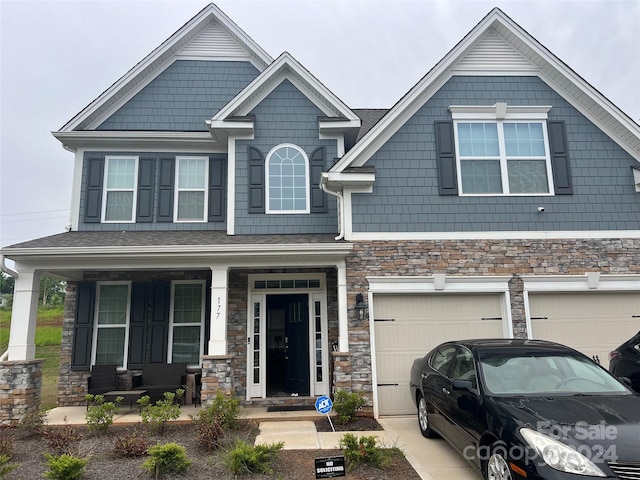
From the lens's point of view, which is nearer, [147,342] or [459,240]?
[459,240]

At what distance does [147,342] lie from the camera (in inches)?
381

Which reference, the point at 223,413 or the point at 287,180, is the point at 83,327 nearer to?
the point at 223,413

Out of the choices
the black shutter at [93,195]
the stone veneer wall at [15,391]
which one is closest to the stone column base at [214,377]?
the stone veneer wall at [15,391]

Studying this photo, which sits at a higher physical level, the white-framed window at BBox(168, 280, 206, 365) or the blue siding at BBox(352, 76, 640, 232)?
the blue siding at BBox(352, 76, 640, 232)

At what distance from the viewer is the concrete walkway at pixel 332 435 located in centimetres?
518

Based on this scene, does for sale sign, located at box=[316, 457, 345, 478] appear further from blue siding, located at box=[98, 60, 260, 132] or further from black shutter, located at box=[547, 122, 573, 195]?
blue siding, located at box=[98, 60, 260, 132]

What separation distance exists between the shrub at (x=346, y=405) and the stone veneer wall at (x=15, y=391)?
17.6 ft

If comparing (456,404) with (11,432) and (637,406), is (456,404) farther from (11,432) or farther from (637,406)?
(11,432)

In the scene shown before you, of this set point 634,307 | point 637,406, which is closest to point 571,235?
point 634,307

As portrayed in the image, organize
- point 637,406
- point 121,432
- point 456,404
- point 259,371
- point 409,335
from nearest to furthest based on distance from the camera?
point 637,406
point 456,404
point 121,432
point 409,335
point 259,371

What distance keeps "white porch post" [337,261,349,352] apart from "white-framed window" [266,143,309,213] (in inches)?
76.0

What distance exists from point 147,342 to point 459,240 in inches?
276

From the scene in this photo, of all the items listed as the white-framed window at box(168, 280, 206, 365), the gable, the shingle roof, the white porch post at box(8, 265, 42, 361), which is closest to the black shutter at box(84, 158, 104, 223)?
the shingle roof

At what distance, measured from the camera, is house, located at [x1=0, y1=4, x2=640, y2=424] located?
8273 millimetres
